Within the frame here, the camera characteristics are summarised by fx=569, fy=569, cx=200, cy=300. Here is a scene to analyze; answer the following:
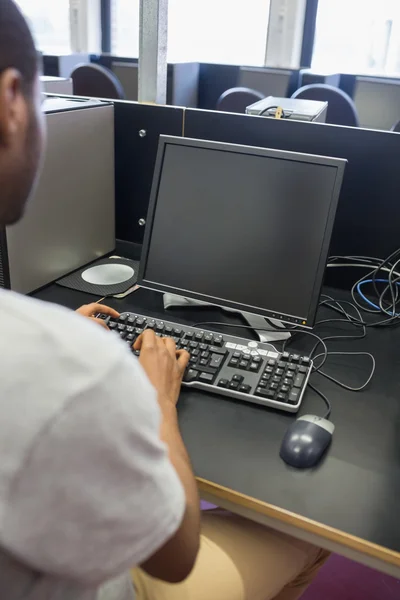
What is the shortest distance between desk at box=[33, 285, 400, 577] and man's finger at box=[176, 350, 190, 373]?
0.15 ft

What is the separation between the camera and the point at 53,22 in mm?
5523

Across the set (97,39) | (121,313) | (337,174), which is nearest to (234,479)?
(121,313)

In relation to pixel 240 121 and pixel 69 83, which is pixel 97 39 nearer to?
pixel 69 83

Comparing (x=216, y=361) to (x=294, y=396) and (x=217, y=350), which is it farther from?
(x=294, y=396)

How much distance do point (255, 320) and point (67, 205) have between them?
51 centimetres

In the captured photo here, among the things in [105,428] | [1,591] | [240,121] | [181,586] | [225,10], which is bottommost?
[181,586]

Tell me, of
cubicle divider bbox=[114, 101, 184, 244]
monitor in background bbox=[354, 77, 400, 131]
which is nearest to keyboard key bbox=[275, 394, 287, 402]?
cubicle divider bbox=[114, 101, 184, 244]

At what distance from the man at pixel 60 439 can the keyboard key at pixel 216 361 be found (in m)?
0.41

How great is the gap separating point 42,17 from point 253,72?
2.81 meters

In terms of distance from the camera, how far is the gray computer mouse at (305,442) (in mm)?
797

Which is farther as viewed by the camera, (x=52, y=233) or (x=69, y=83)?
(x=69, y=83)

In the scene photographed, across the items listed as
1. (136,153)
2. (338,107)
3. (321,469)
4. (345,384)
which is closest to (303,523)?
(321,469)

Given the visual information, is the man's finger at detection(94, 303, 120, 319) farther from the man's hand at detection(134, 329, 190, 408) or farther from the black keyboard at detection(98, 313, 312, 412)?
the man's hand at detection(134, 329, 190, 408)

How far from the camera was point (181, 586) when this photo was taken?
81cm
